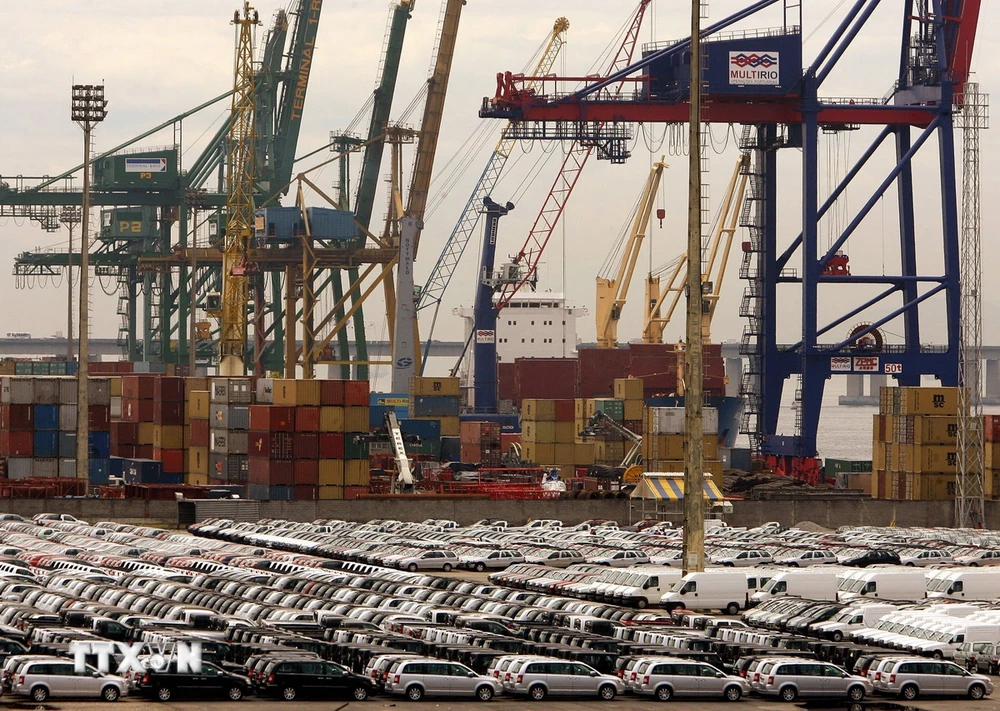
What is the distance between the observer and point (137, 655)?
24938 millimetres

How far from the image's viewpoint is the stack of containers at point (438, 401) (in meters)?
92.0

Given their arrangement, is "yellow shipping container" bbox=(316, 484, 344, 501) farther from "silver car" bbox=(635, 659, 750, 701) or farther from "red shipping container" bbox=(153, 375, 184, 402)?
"silver car" bbox=(635, 659, 750, 701)

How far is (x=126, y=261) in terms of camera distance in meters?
125

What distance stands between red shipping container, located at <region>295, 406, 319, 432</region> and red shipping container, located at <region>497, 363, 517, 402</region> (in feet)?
207

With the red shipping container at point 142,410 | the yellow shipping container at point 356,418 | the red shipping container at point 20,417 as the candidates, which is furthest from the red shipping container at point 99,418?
the yellow shipping container at point 356,418

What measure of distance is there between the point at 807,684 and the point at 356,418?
37.5 metres

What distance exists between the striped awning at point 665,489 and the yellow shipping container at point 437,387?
3255 cm

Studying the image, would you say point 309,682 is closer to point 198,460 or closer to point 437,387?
point 198,460

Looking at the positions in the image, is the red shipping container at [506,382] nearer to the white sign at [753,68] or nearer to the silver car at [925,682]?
the white sign at [753,68]

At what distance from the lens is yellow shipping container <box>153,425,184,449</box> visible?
2827 inches

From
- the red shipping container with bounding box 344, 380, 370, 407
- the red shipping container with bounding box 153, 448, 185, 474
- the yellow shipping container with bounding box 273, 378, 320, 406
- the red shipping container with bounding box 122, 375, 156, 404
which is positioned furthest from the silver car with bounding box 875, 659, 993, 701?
the red shipping container with bounding box 122, 375, 156, 404

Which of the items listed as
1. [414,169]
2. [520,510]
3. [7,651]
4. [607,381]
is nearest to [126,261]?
[414,169]

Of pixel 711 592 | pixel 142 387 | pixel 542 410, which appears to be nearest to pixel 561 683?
pixel 711 592

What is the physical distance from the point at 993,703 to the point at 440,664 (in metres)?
8.51
